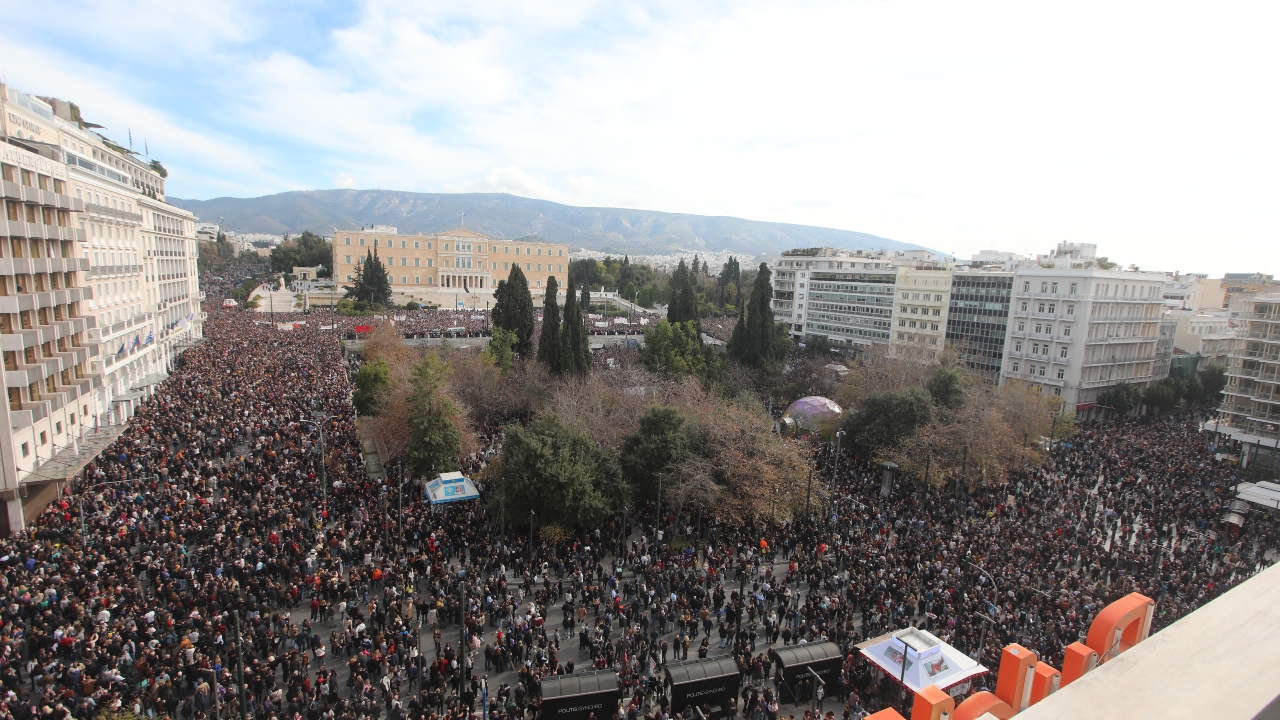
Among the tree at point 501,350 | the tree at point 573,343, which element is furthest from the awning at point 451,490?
the tree at point 501,350

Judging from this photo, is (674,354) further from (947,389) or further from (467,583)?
(467,583)

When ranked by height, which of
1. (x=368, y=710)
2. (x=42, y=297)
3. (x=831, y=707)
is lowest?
(x=831, y=707)

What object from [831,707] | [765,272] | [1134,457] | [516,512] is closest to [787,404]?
[765,272]

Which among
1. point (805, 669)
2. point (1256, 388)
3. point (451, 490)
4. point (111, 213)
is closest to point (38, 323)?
point (451, 490)

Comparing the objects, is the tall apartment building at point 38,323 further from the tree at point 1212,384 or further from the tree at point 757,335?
the tree at point 1212,384

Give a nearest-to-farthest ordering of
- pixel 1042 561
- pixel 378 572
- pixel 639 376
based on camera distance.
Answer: pixel 378 572
pixel 1042 561
pixel 639 376

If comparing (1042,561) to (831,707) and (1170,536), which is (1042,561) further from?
(831,707)

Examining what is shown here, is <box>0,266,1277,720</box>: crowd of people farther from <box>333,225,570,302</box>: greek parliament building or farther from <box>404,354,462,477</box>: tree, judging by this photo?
<box>333,225,570,302</box>: greek parliament building
